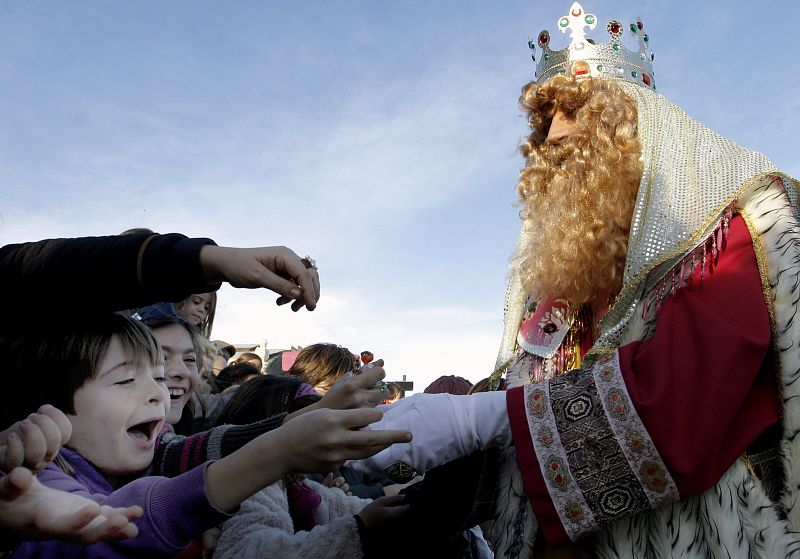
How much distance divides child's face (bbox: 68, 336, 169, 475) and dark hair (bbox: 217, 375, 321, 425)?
1.04 m

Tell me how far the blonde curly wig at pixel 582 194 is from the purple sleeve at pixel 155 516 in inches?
62.6

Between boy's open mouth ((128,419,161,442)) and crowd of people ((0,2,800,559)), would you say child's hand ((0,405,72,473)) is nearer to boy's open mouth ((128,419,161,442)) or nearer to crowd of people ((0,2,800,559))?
crowd of people ((0,2,800,559))

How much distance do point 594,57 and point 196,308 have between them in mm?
2287

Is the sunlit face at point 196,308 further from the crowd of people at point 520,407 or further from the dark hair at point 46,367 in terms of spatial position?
the dark hair at point 46,367

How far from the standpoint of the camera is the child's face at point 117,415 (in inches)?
56.3

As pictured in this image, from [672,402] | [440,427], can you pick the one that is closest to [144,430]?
[440,427]

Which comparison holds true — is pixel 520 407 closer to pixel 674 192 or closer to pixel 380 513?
pixel 380 513

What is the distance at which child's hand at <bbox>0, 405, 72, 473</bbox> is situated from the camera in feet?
3.10

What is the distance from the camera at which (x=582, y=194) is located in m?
2.47

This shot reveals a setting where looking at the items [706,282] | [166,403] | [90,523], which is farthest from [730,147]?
[90,523]

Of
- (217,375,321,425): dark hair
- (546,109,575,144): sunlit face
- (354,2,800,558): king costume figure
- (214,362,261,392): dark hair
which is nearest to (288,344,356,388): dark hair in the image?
(214,362,261,392): dark hair

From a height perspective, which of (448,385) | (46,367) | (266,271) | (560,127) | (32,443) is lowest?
(32,443)

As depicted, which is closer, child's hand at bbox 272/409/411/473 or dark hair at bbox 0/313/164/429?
child's hand at bbox 272/409/411/473

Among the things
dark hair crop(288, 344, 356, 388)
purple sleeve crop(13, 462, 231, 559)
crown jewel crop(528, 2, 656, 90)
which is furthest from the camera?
dark hair crop(288, 344, 356, 388)
